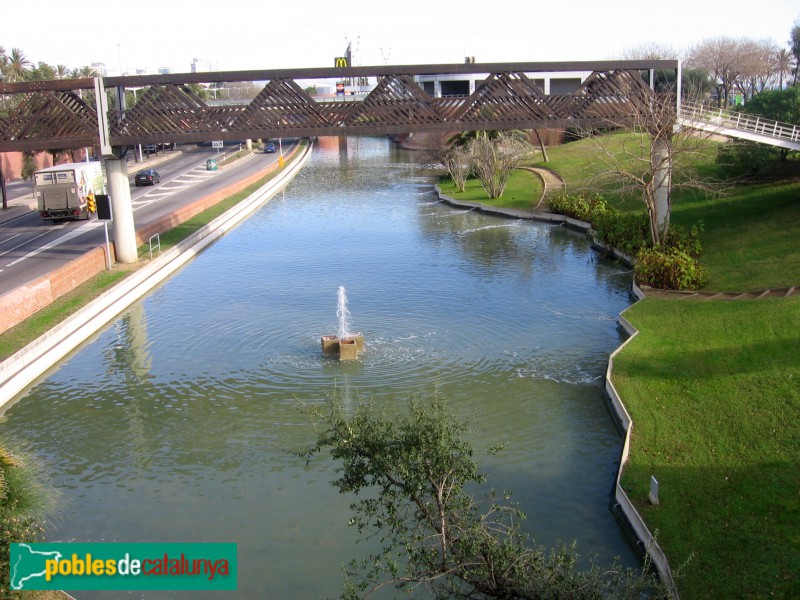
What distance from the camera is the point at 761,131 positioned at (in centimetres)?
3766

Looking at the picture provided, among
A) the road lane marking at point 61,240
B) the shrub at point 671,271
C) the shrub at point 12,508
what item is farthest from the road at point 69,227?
the shrub at point 671,271

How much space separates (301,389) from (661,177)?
63.1 feet

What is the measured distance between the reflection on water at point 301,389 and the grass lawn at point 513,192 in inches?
488

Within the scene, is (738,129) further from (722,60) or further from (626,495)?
(722,60)

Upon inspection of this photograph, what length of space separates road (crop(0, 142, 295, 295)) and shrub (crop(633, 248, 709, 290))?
24.3m

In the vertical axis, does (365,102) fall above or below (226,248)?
above

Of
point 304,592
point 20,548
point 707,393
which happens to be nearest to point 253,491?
point 304,592

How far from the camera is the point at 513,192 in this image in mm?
58094

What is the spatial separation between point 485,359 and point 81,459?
38.7ft

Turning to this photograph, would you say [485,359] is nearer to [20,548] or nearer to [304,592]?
[304,592]

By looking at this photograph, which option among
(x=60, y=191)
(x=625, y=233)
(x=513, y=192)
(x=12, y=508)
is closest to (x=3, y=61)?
(x=60, y=191)

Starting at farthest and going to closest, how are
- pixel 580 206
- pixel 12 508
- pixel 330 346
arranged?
pixel 580 206 → pixel 330 346 → pixel 12 508

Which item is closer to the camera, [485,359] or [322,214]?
[485,359]
